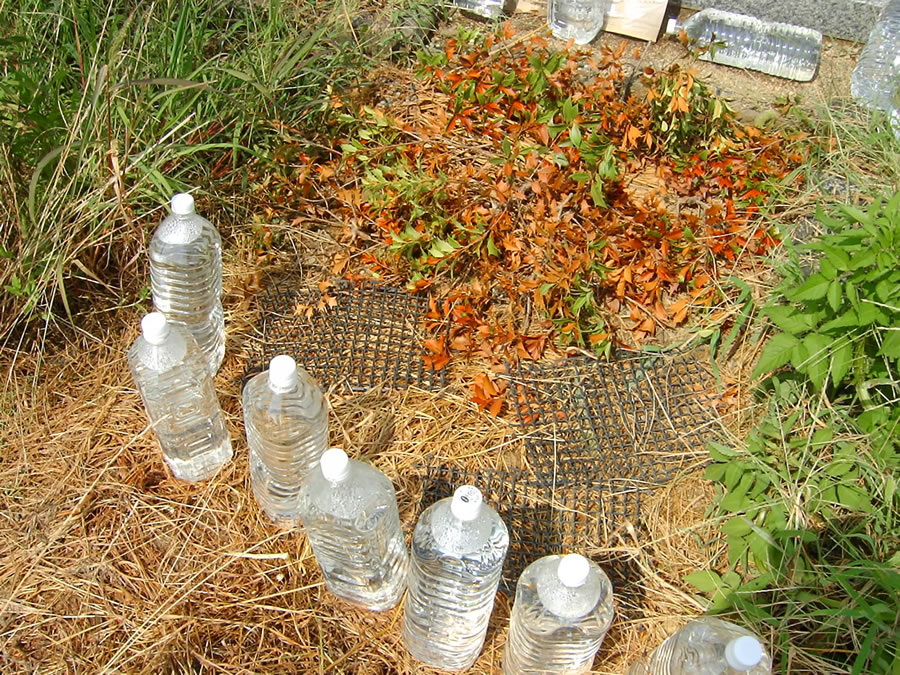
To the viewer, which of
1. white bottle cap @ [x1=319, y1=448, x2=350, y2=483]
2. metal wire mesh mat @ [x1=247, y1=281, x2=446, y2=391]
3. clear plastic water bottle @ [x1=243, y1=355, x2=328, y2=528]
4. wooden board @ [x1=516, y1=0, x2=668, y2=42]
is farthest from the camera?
wooden board @ [x1=516, y1=0, x2=668, y2=42]

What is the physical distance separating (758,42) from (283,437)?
3.27 m

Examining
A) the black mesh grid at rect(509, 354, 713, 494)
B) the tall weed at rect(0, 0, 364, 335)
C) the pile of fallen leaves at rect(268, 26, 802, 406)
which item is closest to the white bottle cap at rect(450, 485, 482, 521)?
the black mesh grid at rect(509, 354, 713, 494)

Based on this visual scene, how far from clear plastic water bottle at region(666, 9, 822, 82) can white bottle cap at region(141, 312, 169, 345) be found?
308 centimetres

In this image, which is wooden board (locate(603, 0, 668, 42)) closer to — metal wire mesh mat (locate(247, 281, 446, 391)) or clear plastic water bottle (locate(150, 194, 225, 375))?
metal wire mesh mat (locate(247, 281, 446, 391))

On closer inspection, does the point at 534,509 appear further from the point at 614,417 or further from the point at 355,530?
the point at 355,530

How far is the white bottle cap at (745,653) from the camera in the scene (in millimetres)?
Answer: 1580

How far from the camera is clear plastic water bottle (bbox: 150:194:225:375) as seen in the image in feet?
8.21

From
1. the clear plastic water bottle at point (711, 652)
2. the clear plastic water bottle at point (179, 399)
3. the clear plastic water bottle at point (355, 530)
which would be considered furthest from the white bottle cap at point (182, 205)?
the clear plastic water bottle at point (711, 652)

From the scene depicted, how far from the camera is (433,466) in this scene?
263 cm

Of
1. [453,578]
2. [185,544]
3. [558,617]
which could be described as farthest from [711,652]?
[185,544]

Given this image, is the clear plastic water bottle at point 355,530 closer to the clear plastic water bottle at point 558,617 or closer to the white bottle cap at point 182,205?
the clear plastic water bottle at point 558,617

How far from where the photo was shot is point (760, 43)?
13.4 ft

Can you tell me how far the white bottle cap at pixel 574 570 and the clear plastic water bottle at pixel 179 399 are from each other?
120 cm

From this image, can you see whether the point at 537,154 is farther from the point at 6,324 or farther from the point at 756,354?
the point at 6,324
